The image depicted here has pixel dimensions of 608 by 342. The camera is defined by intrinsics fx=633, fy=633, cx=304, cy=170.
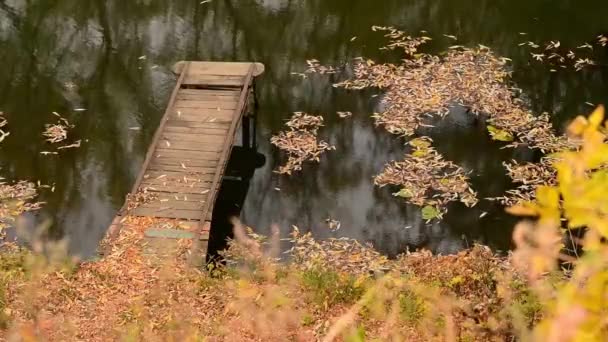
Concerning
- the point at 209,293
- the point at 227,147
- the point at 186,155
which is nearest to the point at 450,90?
the point at 227,147

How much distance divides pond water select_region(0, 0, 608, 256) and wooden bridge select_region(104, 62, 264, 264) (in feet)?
3.59

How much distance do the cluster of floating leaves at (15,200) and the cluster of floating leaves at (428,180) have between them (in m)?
5.64

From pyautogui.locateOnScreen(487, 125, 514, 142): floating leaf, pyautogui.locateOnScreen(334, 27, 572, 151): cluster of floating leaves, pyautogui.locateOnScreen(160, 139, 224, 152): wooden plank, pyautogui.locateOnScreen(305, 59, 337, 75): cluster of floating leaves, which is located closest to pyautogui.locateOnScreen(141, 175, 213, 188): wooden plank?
pyautogui.locateOnScreen(160, 139, 224, 152): wooden plank

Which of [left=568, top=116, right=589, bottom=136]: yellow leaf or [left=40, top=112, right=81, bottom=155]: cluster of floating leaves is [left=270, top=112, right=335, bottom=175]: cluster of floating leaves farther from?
[left=568, top=116, right=589, bottom=136]: yellow leaf

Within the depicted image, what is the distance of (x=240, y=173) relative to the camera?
11.1 metres

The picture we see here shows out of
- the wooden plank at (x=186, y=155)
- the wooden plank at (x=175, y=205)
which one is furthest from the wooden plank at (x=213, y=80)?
the wooden plank at (x=175, y=205)

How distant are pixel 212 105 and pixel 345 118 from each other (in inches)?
104

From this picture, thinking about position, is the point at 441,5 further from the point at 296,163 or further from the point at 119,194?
the point at 119,194

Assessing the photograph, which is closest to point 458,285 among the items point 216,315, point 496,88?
point 216,315

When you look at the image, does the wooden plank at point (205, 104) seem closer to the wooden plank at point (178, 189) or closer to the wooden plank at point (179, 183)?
the wooden plank at point (179, 183)

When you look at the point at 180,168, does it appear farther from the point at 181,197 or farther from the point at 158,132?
the point at 158,132

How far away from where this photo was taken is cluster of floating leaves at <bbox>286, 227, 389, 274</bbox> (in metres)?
8.78

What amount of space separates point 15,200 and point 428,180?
21.8 ft

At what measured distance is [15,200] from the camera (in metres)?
10.0
